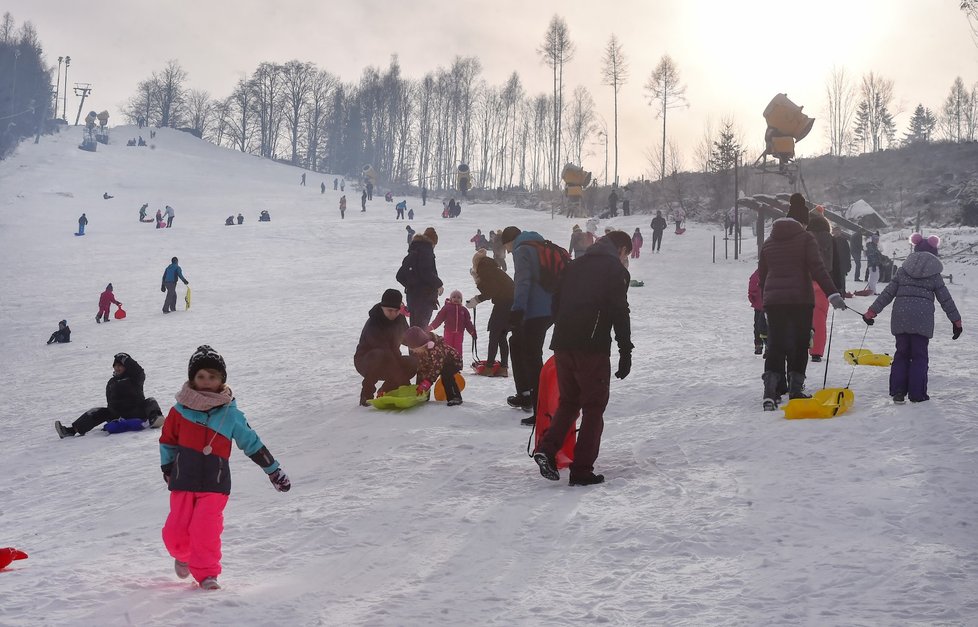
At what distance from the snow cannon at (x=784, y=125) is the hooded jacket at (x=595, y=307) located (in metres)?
32.2

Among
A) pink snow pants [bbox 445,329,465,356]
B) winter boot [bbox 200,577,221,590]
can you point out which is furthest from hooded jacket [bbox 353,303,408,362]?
winter boot [bbox 200,577,221,590]

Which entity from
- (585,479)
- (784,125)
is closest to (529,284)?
(585,479)

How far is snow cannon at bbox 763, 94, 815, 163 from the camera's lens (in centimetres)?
3467

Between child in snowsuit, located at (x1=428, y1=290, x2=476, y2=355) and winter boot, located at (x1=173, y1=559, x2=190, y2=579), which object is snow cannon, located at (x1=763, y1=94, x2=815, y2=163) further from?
winter boot, located at (x1=173, y1=559, x2=190, y2=579)

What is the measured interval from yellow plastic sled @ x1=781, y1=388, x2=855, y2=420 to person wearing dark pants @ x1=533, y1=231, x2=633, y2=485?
6.70 feet

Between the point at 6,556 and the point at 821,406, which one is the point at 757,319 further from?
the point at 6,556

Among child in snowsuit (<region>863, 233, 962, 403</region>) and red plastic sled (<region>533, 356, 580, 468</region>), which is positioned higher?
child in snowsuit (<region>863, 233, 962, 403</region>)

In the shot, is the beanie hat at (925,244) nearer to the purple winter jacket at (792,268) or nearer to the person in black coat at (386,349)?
the purple winter jacket at (792,268)

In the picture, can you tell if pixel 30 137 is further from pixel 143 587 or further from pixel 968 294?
pixel 143 587

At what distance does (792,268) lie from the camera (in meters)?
7.12

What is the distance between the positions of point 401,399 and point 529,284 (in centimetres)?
201

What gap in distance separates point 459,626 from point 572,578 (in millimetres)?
711

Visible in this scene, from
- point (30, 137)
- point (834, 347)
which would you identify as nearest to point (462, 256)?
point (834, 347)

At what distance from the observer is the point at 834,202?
1874 inches
